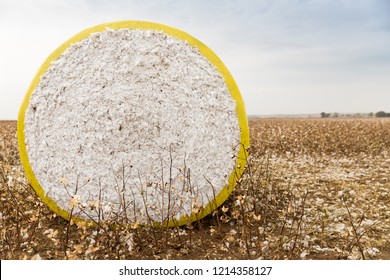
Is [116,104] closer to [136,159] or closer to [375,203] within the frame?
[136,159]

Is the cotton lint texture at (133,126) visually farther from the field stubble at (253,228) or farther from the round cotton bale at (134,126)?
the field stubble at (253,228)

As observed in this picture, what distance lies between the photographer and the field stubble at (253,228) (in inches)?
161

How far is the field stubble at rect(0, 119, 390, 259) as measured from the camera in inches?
161

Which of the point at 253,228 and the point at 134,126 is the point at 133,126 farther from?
the point at 253,228

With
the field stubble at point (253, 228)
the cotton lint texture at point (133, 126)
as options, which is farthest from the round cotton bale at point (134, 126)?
the field stubble at point (253, 228)

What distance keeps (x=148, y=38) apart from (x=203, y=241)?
2.19 meters

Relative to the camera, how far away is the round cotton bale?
14.5ft

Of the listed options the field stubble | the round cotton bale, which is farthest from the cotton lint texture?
the field stubble

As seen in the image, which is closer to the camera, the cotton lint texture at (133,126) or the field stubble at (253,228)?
the field stubble at (253,228)

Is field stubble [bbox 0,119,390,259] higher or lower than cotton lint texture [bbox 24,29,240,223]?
lower

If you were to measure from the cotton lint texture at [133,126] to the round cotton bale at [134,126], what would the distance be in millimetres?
10

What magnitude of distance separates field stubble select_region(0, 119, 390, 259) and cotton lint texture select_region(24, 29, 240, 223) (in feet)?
0.97

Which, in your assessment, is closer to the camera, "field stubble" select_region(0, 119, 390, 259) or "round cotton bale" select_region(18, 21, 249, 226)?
"field stubble" select_region(0, 119, 390, 259)

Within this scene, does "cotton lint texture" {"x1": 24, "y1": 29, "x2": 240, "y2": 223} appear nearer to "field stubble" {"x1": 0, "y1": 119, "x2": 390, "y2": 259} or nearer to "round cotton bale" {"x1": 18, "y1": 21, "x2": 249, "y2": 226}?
"round cotton bale" {"x1": 18, "y1": 21, "x2": 249, "y2": 226}
